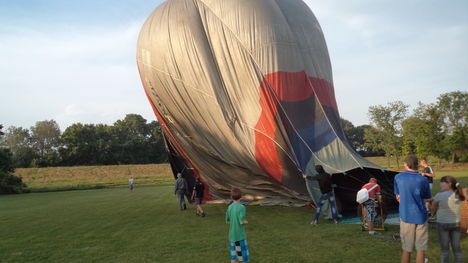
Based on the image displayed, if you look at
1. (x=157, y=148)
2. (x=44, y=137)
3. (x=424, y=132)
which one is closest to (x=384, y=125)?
(x=424, y=132)

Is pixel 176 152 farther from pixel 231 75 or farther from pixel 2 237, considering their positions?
pixel 2 237

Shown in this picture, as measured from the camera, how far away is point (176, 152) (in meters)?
15.6

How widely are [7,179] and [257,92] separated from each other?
30.9m

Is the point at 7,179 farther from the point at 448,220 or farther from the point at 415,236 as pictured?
the point at 448,220

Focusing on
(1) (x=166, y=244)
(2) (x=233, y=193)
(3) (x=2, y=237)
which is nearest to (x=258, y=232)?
(1) (x=166, y=244)

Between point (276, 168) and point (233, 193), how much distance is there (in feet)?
20.0

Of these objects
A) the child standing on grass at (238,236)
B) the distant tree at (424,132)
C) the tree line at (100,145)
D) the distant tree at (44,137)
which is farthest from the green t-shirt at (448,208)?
the distant tree at (44,137)

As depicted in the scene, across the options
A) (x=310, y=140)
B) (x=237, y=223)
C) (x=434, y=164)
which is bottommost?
(x=434, y=164)

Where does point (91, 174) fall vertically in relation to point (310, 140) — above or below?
below

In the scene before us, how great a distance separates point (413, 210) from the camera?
15.3 ft

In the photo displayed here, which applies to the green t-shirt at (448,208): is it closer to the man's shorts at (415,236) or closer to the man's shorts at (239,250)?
the man's shorts at (415,236)

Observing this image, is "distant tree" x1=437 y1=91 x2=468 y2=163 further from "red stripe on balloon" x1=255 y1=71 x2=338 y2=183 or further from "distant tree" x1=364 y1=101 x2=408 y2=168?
"red stripe on balloon" x1=255 y1=71 x2=338 y2=183

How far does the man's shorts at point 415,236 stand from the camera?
181 inches

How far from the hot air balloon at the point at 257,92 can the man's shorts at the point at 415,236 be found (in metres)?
5.17
